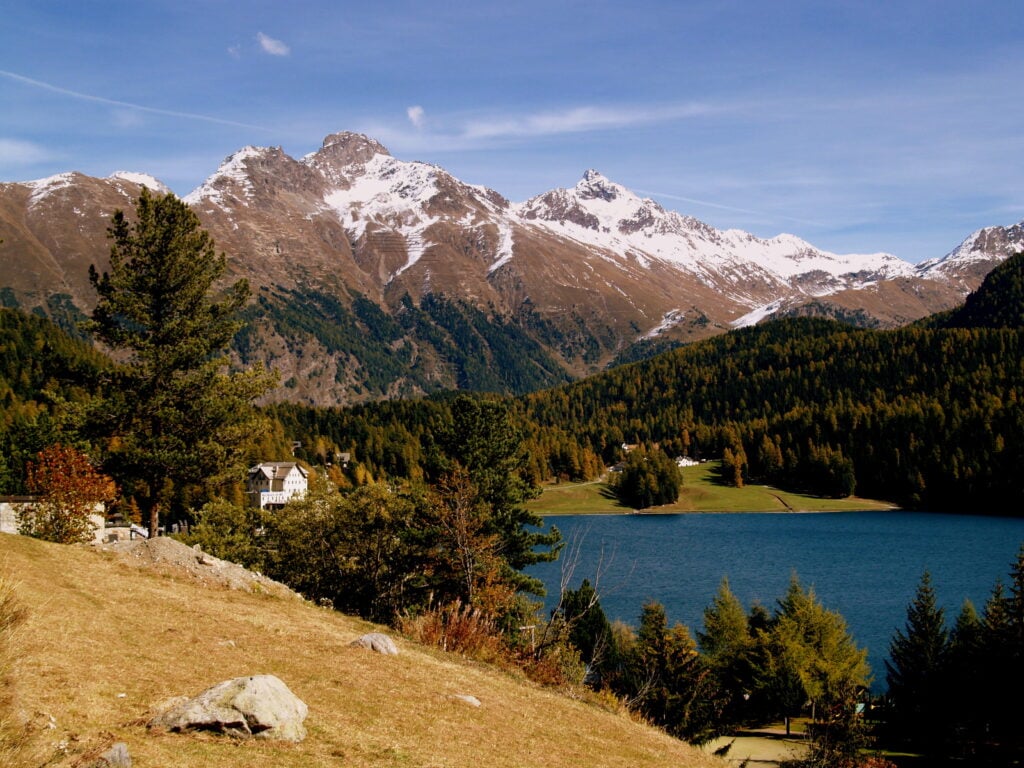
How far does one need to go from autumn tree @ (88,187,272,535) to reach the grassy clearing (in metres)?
144

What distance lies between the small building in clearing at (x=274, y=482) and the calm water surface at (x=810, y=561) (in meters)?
51.2

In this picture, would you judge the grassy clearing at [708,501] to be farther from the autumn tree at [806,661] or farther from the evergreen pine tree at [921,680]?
the autumn tree at [806,661]

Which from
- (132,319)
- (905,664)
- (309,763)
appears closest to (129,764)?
(309,763)

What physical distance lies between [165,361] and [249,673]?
21731mm

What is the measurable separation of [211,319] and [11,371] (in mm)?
147249

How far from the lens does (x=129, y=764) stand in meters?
9.51

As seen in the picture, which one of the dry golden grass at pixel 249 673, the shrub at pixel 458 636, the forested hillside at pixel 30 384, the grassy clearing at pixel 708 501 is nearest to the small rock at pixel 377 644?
the dry golden grass at pixel 249 673

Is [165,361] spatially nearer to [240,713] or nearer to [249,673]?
[249,673]

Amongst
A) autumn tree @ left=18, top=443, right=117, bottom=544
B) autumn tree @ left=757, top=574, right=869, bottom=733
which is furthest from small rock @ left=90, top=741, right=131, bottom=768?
autumn tree @ left=757, top=574, right=869, bottom=733

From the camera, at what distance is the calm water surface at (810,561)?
78.7 metres

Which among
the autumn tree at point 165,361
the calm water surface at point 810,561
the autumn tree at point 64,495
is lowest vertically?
the calm water surface at point 810,561

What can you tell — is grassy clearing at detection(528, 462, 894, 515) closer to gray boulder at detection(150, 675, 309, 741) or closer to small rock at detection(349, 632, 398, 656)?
small rock at detection(349, 632, 398, 656)

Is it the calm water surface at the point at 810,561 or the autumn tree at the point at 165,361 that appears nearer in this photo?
the autumn tree at the point at 165,361

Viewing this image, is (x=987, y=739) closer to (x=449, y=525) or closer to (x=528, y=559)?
(x=528, y=559)
